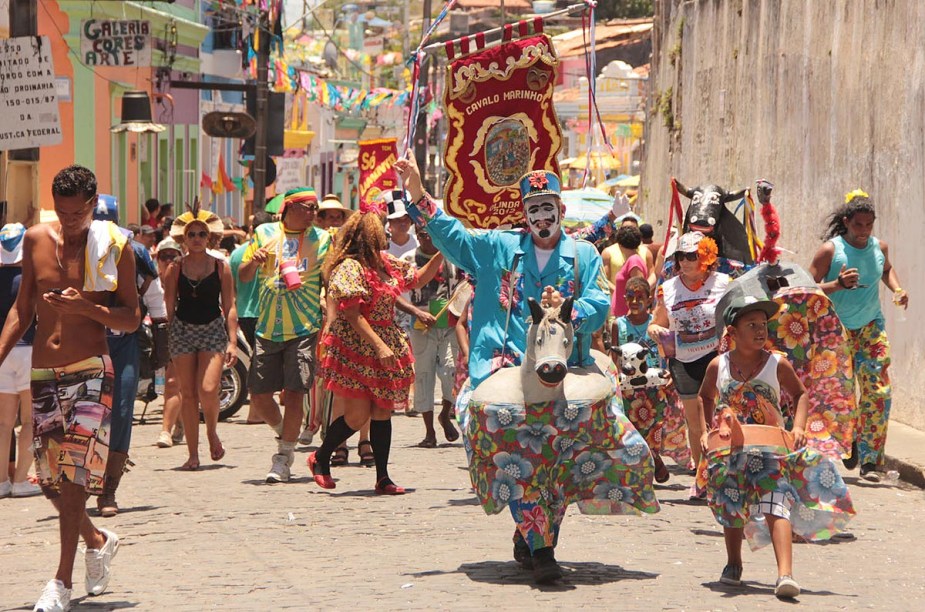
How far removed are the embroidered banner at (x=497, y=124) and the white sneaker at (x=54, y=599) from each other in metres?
3.87

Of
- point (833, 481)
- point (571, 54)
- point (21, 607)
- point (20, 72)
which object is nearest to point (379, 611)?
point (21, 607)

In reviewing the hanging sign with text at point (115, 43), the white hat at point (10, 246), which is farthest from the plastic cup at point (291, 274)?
the hanging sign with text at point (115, 43)

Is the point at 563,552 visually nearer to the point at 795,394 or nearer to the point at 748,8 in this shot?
the point at 795,394

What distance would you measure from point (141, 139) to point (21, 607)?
27.0 m

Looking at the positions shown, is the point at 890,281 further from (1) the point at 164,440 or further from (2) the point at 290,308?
(1) the point at 164,440

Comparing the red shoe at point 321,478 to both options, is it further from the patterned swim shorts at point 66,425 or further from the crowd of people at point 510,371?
the patterned swim shorts at point 66,425

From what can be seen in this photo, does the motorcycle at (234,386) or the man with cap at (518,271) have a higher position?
the man with cap at (518,271)

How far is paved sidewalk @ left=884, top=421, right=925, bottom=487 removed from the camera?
1240 cm

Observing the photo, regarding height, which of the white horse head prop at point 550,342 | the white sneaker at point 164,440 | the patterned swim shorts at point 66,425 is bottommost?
the white sneaker at point 164,440

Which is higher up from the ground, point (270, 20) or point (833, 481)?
point (270, 20)

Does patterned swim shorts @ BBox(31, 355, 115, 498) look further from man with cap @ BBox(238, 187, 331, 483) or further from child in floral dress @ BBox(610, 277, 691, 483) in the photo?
child in floral dress @ BBox(610, 277, 691, 483)

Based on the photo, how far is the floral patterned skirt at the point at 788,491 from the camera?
8000 millimetres

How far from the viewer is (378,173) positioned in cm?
2203

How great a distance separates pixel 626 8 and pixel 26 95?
248 ft
